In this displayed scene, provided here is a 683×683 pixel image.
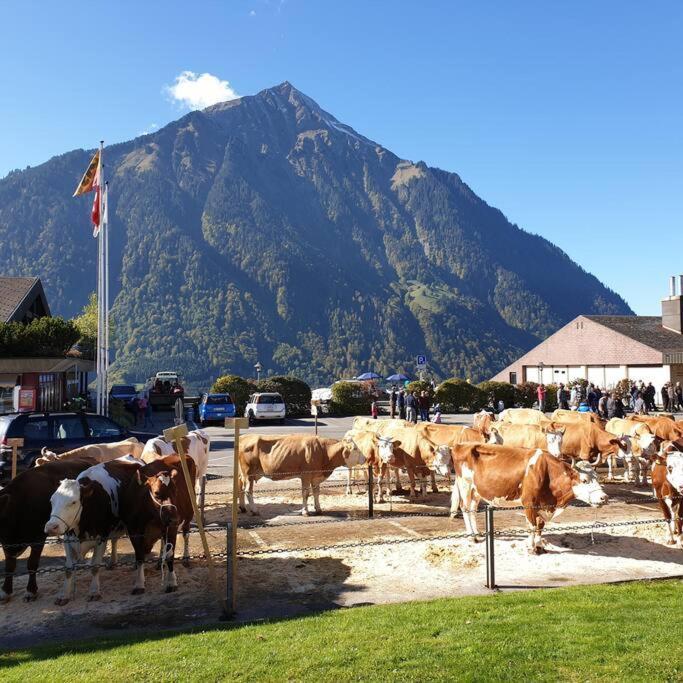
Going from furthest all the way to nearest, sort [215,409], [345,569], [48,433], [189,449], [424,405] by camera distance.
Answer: [215,409]
[424,405]
[48,433]
[189,449]
[345,569]

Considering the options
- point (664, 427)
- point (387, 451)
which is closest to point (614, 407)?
point (664, 427)

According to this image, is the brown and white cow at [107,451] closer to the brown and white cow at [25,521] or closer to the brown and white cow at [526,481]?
the brown and white cow at [25,521]

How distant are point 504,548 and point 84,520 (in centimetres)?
641

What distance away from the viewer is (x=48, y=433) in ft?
50.8

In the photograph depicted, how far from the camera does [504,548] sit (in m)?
11.0

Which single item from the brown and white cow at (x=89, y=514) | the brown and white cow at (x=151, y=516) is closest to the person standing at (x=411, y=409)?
the brown and white cow at (x=89, y=514)

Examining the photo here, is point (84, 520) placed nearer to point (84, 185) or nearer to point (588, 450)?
point (588, 450)

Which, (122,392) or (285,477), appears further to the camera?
(122,392)

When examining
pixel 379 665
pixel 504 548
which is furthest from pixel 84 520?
pixel 504 548

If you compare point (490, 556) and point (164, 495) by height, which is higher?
point (164, 495)

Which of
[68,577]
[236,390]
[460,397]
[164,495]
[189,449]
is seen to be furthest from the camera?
[460,397]

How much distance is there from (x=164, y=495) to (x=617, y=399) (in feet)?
95.0

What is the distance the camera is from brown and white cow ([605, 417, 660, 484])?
16781 mm

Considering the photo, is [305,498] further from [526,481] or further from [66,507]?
[66,507]
